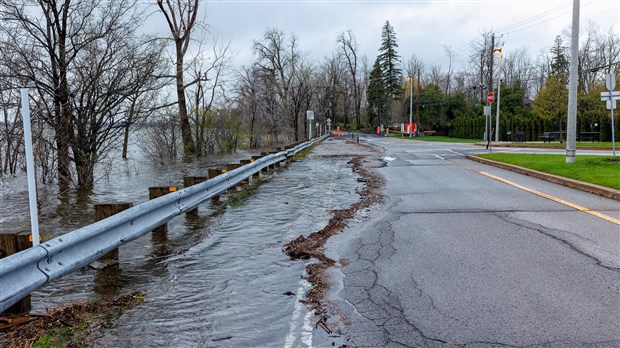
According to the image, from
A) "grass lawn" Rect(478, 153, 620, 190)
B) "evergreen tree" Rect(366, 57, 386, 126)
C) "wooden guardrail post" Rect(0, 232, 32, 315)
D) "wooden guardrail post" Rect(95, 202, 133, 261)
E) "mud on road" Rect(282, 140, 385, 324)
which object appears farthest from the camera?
"evergreen tree" Rect(366, 57, 386, 126)

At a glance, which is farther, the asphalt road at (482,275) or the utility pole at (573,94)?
the utility pole at (573,94)

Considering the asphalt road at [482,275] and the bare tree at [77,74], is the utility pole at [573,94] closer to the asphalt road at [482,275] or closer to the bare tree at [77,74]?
the asphalt road at [482,275]

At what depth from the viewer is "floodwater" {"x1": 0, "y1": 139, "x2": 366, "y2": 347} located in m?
3.76

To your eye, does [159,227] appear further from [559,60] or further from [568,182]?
[559,60]

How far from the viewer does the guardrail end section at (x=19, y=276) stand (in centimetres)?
346

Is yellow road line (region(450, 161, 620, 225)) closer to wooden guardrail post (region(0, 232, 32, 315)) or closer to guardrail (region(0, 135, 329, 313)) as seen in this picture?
guardrail (region(0, 135, 329, 313))

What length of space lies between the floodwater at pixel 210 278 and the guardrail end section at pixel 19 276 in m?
0.68

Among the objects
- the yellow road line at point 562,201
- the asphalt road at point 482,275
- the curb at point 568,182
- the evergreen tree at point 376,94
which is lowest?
the asphalt road at point 482,275

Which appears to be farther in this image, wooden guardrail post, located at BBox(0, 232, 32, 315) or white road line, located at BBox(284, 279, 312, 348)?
wooden guardrail post, located at BBox(0, 232, 32, 315)

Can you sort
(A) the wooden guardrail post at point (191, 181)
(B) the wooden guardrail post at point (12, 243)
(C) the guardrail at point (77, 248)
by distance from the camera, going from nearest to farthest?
(C) the guardrail at point (77, 248) → (B) the wooden guardrail post at point (12, 243) → (A) the wooden guardrail post at point (191, 181)

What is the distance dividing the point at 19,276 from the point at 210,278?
1.90 meters

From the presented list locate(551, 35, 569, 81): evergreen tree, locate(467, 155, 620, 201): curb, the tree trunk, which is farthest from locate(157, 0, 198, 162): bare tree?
locate(551, 35, 569, 81): evergreen tree

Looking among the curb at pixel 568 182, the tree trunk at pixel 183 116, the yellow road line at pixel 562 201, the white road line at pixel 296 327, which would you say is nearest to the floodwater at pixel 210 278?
the white road line at pixel 296 327

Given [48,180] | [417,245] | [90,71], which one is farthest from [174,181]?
[417,245]
